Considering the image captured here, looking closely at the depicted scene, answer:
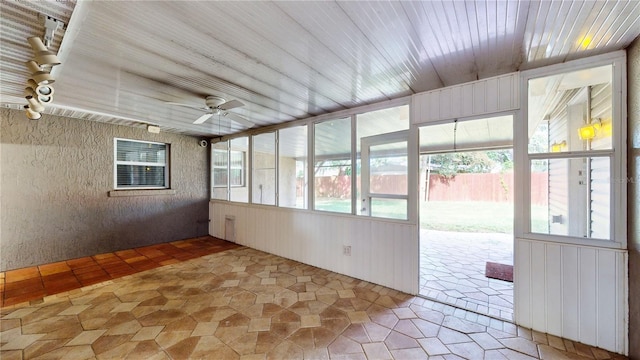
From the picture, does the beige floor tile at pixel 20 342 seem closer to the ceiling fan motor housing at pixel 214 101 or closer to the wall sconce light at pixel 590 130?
the ceiling fan motor housing at pixel 214 101

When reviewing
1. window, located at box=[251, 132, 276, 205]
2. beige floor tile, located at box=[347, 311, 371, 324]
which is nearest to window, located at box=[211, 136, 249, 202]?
window, located at box=[251, 132, 276, 205]

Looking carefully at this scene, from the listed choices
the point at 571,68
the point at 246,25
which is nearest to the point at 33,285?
the point at 246,25

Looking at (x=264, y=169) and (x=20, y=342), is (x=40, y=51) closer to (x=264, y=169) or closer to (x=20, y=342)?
(x=20, y=342)

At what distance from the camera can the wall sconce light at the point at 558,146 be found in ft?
6.84

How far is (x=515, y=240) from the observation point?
Answer: 2.25 meters

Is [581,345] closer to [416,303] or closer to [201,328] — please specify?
[416,303]

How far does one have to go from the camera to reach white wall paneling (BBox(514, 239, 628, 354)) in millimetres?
1854

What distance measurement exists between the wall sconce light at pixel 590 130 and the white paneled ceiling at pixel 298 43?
22.3 inches

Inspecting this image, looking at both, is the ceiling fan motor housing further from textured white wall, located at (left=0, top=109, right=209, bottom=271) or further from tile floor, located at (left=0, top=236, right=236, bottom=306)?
textured white wall, located at (left=0, top=109, right=209, bottom=271)

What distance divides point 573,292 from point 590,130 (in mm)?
1386

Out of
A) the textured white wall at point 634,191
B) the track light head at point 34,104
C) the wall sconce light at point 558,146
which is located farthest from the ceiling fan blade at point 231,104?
the textured white wall at point 634,191

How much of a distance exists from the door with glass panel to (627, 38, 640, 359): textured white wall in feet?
5.54

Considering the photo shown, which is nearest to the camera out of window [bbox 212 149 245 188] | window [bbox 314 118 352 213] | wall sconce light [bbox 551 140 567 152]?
wall sconce light [bbox 551 140 567 152]

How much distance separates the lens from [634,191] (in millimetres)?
1746
